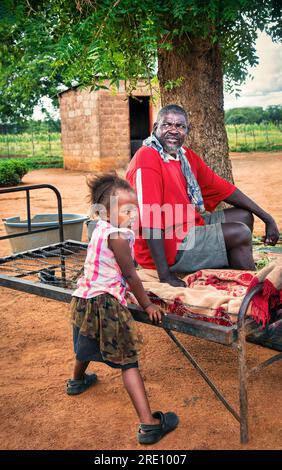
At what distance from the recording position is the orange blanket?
8.36 ft

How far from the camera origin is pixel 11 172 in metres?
16.1

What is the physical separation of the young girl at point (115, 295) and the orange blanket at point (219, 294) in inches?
7.9

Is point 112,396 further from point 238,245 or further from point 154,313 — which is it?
point 238,245

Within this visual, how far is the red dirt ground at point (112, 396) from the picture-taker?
8.77ft

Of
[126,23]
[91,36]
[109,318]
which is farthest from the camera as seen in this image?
[126,23]

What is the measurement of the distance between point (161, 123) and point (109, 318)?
4.93 feet

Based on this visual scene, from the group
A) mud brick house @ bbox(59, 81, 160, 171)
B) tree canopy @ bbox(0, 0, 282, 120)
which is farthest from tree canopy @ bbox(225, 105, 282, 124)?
tree canopy @ bbox(0, 0, 282, 120)

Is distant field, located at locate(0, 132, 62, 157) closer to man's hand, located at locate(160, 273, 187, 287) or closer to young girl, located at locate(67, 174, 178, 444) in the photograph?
man's hand, located at locate(160, 273, 187, 287)

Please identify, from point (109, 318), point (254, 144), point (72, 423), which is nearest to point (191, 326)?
point (109, 318)

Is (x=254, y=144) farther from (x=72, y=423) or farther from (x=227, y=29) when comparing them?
(x=72, y=423)

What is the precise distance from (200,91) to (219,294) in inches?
136

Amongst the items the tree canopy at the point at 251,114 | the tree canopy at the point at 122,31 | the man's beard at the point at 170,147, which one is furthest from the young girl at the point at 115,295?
the tree canopy at the point at 251,114

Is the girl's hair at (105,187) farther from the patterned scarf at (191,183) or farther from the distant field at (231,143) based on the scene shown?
the distant field at (231,143)

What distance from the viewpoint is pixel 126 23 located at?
5434 millimetres
